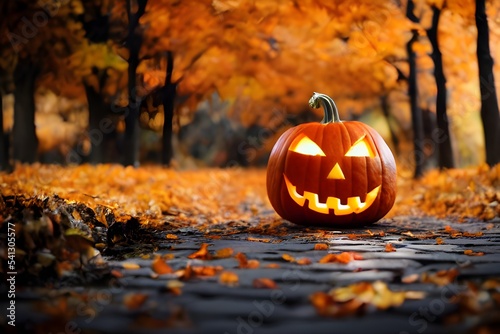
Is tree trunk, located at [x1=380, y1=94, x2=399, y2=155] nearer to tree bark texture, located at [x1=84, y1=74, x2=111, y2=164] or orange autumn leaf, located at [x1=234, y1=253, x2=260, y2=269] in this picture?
tree bark texture, located at [x1=84, y1=74, x2=111, y2=164]

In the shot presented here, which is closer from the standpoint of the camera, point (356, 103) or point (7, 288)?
point (7, 288)

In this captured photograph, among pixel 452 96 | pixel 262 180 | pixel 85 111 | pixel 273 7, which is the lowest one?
pixel 262 180

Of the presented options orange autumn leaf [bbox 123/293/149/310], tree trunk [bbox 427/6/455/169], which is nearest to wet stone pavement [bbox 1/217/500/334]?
orange autumn leaf [bbox 123/293/149/310]

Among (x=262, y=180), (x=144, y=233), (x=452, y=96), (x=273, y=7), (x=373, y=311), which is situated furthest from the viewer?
(x=262, y=180)

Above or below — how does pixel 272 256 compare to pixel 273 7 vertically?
Result: below

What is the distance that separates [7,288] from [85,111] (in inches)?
274

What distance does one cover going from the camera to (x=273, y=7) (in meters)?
7.89

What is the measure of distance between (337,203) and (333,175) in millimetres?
260

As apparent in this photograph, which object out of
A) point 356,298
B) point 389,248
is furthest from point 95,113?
point 356,298

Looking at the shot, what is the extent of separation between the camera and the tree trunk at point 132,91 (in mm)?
7695

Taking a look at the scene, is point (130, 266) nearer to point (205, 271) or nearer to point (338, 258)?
point (205, 271)

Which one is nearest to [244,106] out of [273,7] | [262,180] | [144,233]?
[262,180]

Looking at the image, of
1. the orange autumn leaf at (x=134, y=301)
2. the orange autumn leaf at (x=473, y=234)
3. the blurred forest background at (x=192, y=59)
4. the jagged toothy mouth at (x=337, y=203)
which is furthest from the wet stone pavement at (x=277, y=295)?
the blurred forest background at (x=192, y=59)

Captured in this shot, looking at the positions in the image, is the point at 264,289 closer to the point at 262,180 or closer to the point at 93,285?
Answer: the point at 93,285
